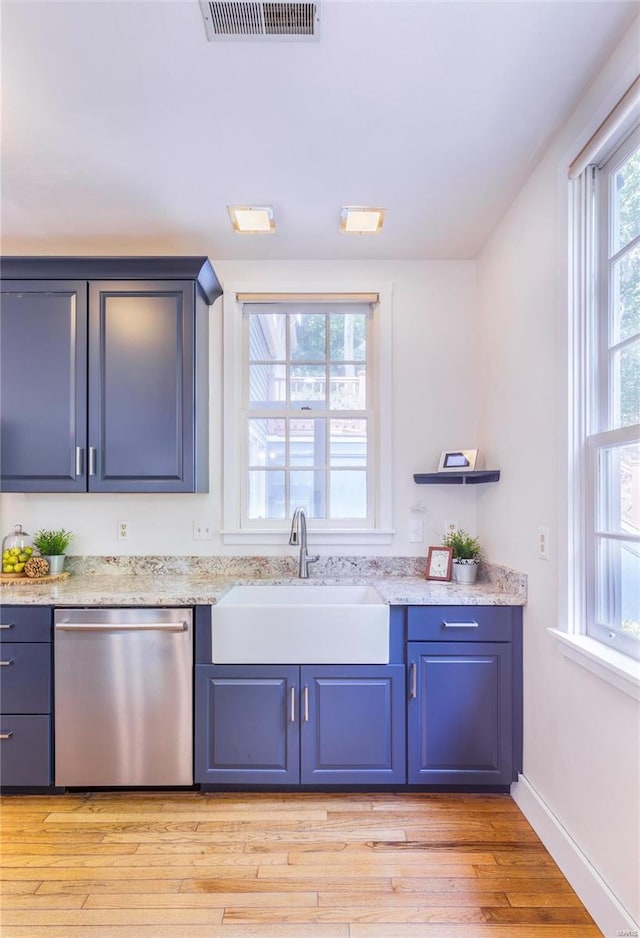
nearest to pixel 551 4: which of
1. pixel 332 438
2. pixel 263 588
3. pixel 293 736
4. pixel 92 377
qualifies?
pixel 332 438

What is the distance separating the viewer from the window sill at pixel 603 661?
1353 mm

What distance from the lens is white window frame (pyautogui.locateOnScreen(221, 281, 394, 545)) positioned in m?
2.76

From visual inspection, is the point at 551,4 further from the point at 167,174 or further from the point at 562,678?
the point at 562,678

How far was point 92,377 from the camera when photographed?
8.13 ft

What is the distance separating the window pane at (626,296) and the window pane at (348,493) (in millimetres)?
1522

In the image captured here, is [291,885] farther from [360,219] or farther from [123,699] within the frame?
[360,219]

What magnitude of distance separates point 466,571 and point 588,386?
112 centimetres

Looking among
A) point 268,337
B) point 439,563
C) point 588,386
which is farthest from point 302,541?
point 588,386

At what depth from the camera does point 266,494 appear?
2.85 meters

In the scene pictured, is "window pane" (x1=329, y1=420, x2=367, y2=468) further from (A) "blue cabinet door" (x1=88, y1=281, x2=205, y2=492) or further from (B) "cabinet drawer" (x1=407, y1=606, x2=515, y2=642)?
(B) "cabinet drawer" (x1=407, y1=606, x2=515, y2=642)

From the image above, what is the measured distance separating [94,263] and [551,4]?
6.77 feet

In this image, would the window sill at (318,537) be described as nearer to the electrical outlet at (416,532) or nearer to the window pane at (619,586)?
the electrical outlet at (416,532)

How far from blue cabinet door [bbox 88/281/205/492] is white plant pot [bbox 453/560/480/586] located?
1.39 m

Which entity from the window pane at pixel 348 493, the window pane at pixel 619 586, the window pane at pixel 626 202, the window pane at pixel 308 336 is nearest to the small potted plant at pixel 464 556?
the window pane at pixel 348 493
